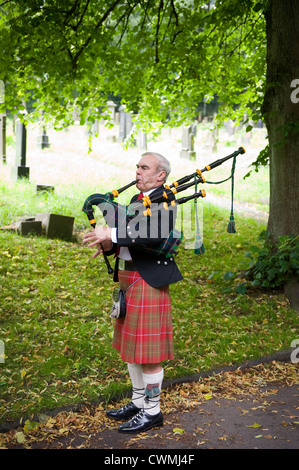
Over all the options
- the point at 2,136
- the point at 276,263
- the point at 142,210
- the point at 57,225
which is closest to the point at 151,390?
the point at 142,210

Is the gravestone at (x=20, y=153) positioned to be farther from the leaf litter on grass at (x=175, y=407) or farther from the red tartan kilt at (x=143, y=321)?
the red tartan kilt at (x=143, y=321)

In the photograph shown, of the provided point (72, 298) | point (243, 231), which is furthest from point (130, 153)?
point (72, 298)

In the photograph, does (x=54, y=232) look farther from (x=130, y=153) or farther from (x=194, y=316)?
(x=130, y=153)

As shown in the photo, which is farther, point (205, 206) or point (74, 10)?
point (205, 206)

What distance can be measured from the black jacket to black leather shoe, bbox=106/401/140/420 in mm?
1104

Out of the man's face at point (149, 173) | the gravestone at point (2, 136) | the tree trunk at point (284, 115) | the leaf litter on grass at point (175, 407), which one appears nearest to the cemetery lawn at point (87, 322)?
the leaf litter on grass at point (175, 407)

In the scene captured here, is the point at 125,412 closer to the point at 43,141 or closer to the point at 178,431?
the point at 178,431

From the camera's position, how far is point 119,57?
7188mm

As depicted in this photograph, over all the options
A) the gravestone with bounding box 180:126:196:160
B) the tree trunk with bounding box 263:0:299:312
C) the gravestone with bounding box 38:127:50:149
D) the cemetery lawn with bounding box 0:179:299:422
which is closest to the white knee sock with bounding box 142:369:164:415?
the cemetery lawn with bounding box 0:179:299:422

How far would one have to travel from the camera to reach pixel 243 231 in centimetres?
955

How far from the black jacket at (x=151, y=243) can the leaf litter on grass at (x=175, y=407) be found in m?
1.20

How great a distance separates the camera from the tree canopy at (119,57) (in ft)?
19.8

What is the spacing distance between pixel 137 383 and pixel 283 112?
3901mm
